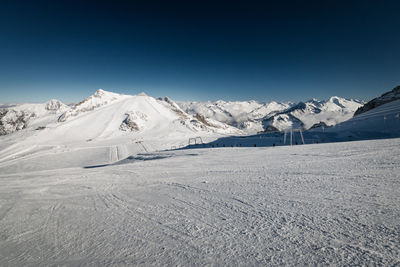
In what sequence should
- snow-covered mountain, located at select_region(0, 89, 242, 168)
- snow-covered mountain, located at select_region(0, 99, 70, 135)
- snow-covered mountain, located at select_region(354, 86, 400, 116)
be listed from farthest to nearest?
snow-covered mountain, located at select_region(0, 99, 70, 135), snow-covered mountain, located at select_region(354, 86, 400, 116), snow-covered mountain, located at select_region(0, 89, 242, 168)

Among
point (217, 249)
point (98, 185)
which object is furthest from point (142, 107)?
point (217, 249)

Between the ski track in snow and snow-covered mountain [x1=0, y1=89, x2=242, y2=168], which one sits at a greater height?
snow-covered mountain [x1=0, y1=89, x2=242, y2=168]

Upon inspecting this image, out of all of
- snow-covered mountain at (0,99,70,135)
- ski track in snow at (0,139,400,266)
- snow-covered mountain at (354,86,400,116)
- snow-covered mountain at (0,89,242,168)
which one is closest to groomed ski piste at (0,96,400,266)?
ski track in snow at (0,139,400,266)

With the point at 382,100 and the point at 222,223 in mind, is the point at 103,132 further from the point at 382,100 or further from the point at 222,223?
the point at 382,100

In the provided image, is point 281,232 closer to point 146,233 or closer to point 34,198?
point 146,233

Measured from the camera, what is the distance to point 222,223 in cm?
360

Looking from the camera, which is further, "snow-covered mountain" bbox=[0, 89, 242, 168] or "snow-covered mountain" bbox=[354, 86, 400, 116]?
"snow-covered mountain" bbox=[354, 86, 400, 116]

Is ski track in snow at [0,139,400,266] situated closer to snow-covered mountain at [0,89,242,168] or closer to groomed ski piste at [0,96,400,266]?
groomed ski piste at [0,96,400,266]

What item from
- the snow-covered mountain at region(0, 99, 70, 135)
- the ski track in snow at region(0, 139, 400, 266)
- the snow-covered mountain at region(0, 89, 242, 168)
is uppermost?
the snow-covered mountain at region(0, 99, 70, 135)

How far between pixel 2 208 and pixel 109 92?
112275 millimetres

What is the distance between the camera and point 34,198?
641cm

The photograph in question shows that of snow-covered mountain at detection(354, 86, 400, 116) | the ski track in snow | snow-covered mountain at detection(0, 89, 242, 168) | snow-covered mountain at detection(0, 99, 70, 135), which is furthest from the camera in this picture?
snow-covered mountain at detection(0, 99, 70, 135)

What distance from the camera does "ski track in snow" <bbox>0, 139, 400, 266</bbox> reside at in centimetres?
268

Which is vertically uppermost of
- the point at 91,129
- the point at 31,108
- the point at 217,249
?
the point at 31,108
